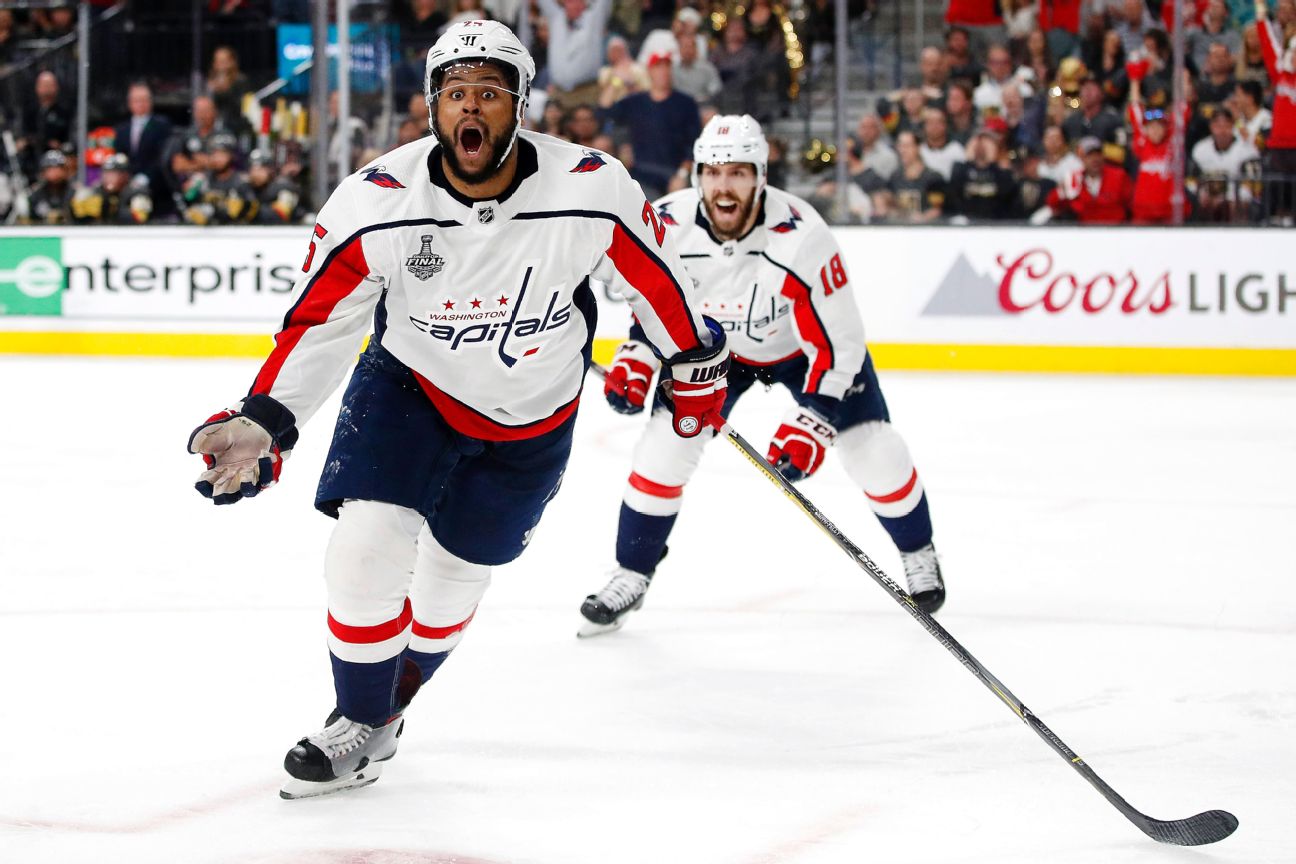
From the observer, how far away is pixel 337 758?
2.50 meters

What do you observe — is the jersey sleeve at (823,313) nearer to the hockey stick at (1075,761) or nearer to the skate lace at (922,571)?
the skate lace at (922,571)

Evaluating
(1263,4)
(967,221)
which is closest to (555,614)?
(967,221)

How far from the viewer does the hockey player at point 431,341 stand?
244 cm

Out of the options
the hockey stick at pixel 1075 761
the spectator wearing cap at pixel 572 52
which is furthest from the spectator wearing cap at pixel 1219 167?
the hockey stick at pixel 1075 761

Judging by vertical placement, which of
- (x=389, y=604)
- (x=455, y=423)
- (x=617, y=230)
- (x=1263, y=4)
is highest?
(x=1263, y=4)

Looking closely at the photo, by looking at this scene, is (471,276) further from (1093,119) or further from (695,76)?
(695,76)

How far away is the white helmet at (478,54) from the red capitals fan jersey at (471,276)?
0.09 meters

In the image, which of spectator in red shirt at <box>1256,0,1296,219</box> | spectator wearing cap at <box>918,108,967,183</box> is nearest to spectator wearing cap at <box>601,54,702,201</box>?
spectator wearing cap at <box>918,108,967,183</box>

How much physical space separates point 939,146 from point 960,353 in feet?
3.68

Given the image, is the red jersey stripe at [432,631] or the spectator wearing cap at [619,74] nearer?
the red jersey stripe at [432,631]

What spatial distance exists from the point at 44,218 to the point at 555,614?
249 inches

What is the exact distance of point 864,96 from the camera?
8766mm

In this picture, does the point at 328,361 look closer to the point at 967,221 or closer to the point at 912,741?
the point at 912,741

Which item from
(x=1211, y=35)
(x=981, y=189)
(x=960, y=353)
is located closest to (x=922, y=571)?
(x=960, y=353)
